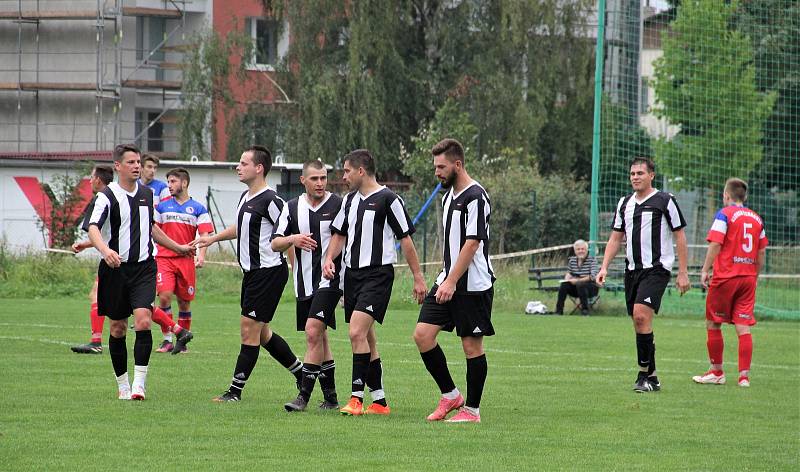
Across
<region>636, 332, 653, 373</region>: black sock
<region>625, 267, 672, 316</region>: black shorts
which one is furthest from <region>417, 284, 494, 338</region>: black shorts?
<region>625, 267, 672, 316</region>: black shorts

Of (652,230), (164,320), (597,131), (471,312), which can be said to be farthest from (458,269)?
(597,131)

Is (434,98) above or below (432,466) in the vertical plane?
above

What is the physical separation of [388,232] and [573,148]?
33837mm

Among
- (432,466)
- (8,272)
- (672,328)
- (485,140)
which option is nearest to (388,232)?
(432,466)

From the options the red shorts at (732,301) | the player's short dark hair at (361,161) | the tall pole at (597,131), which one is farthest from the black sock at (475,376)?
the tall pole at (597,131)

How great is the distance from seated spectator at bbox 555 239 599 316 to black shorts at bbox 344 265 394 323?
14603 millimetres

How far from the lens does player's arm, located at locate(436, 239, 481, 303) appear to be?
962 centimetres

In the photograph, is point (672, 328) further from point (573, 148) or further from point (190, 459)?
point (573, 148)

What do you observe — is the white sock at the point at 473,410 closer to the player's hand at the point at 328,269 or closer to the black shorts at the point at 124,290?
the player's hand at the point at 328,269

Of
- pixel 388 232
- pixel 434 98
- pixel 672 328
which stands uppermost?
pixel 434 98

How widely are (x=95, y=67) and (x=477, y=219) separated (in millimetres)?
39788

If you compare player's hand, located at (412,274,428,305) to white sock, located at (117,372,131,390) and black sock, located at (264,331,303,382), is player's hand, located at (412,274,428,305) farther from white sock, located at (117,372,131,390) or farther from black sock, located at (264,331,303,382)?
white sock, located at (117,372,131,390)

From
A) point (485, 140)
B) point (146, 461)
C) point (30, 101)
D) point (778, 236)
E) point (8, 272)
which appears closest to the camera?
point (146, 461)

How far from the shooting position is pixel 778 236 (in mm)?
30656
